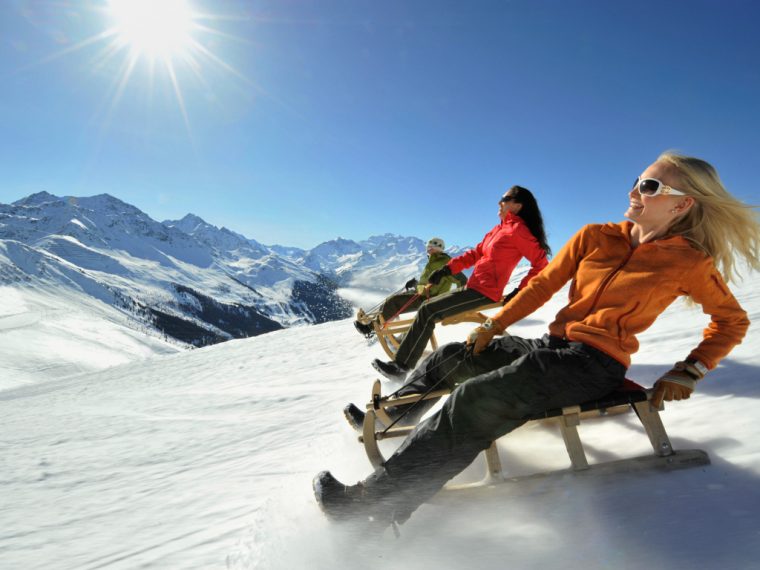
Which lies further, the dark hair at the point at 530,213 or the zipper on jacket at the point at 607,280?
the dark hair at the point at 530,213

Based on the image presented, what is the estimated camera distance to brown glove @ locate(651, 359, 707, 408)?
210 centimetres

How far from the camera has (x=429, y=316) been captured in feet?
15.2

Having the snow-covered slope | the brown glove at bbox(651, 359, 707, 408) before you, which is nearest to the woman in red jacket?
the snow-covered slope

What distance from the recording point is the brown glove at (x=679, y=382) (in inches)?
82.7

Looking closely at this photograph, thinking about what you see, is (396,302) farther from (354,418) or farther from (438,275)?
(354,418)

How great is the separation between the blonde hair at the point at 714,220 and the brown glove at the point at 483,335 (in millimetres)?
1173

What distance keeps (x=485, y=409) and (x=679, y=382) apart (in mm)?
1019

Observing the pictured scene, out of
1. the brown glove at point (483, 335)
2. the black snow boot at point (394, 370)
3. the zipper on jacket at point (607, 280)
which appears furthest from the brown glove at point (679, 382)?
the black snow boot at point (394, 370)

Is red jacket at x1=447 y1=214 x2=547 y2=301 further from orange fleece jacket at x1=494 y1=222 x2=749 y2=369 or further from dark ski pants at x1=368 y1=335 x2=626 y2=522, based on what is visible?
dark ski pants at x1=368 y1=335 x2=626 y2=522

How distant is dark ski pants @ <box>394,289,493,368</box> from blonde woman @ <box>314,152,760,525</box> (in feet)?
7.20

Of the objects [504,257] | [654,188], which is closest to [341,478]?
[654,188]

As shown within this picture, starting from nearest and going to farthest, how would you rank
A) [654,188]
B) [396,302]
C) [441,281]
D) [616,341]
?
[616,341] → [654,188] → [396,302] → [441,281]

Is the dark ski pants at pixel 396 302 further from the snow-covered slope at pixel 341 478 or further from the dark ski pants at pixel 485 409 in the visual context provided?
the dark ski pants at pixel 485 409

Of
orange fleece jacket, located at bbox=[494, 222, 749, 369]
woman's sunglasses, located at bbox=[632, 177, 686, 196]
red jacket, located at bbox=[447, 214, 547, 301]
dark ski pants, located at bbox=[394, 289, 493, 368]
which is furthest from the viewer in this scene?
red jacket, located at bbox=[447, 214, 547, 301]
